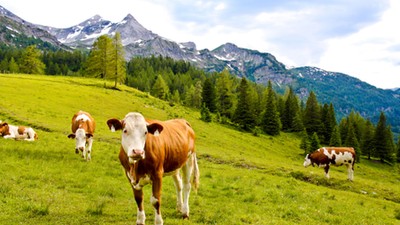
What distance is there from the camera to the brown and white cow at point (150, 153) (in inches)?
275

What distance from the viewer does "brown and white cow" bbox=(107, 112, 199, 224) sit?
7.00 m

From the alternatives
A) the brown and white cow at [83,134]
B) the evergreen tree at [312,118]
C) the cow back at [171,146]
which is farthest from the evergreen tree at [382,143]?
the cow back at [171,146]

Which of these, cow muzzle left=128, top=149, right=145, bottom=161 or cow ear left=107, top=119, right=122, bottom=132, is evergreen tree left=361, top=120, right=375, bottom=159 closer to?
cow ear left=107, top=119, right=122, bottom=132

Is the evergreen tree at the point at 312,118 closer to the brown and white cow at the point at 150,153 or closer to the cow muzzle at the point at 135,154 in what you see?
the brown and white cow at the point at 150,153

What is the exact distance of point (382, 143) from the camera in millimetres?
75000

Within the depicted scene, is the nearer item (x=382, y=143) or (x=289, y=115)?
(x=382, y=143)

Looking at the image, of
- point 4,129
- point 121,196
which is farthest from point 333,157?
point 4,129

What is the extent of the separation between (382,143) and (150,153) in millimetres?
81444

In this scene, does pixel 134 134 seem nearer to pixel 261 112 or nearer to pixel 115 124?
pixel 115 124

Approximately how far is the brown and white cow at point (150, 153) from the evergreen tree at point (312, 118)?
7972 cm

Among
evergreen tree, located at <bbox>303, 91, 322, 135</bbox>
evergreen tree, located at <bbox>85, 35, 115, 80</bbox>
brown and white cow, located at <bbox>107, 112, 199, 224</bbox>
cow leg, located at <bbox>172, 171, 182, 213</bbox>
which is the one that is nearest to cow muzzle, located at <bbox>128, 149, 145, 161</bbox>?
brown and white cow, located at <bbox>107, 112, 199, 224</bbox>

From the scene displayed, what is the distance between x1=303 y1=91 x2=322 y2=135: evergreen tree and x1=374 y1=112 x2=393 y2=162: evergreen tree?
13.5 m

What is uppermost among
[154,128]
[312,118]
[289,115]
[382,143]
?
[154,128]

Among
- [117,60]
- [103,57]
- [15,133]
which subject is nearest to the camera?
[15,133]
